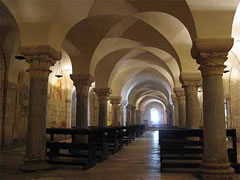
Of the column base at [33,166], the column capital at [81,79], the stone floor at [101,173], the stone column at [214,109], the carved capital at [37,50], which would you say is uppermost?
the carved capital at [37,50]

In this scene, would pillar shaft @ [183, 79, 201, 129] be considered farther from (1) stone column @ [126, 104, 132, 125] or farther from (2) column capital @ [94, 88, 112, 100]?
(1) stone column @ [126, 104, 132, 125]

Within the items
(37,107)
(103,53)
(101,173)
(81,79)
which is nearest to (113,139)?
(81,79)

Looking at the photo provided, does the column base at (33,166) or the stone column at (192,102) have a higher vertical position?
the stone column at (192,102)

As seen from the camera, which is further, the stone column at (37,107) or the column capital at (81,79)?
the column capital at (81,79)

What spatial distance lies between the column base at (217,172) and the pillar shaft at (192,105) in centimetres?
434

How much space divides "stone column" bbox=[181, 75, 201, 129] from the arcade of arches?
0.04m

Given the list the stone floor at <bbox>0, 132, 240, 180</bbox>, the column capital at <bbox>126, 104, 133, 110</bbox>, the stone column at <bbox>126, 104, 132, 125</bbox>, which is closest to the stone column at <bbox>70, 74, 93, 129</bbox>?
the stone floor at <bbox>0, 132, 240, 180</bbox>

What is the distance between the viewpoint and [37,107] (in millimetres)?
6672

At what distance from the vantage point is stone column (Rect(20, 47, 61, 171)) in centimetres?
656

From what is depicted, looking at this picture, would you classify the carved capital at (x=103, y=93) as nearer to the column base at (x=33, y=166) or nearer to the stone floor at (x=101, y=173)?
the stone floor at (x=101, y=173)

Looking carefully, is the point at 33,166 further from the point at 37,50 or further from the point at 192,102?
the point at 192,102

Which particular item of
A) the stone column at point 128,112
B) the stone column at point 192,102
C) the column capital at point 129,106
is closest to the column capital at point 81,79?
the stone column at point 192,102

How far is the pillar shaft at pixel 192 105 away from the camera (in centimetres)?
1005

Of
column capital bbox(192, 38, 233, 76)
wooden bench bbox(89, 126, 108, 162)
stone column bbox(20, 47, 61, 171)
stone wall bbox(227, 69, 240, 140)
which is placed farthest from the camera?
stone wall bbox(227, 69, 240, 140)
